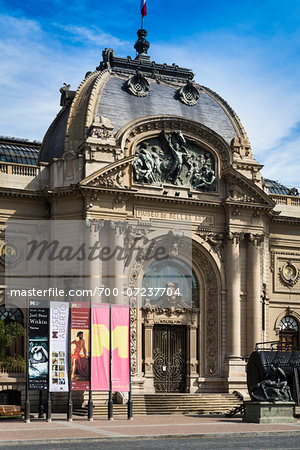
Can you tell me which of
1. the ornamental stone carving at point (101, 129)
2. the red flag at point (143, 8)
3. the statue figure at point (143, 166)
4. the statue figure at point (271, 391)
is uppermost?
the red flag at point (143, 8)

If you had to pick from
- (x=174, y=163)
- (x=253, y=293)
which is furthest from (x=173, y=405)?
(x=174, y=163)

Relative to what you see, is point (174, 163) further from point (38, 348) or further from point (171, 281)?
point (38, 348)

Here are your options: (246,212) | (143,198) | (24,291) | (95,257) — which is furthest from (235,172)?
(24,291)

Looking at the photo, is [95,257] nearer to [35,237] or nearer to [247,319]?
[35,237]

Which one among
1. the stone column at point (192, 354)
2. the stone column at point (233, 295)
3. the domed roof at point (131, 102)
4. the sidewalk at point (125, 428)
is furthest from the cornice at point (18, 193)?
the sidewalk at point (125, 428)

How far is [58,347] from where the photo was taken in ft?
151

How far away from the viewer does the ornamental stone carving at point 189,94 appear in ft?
208

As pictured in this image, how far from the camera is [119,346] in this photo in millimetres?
47969

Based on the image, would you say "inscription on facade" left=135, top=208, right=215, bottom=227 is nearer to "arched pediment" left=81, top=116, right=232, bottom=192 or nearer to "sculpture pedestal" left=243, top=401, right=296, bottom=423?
"arched pediment" left=81, top=116, right=232, bottom=192

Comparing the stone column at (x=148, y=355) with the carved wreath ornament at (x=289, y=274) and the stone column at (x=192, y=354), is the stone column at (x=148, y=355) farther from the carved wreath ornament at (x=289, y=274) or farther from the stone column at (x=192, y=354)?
the carved wreath ornament at (x=289, y=274)

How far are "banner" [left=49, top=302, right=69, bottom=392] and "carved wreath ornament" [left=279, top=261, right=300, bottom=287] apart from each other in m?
23.7

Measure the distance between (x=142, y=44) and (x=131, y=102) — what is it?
28.8 feet

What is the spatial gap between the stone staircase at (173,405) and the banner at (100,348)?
14.6ft

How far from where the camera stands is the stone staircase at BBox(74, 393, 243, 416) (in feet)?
169
